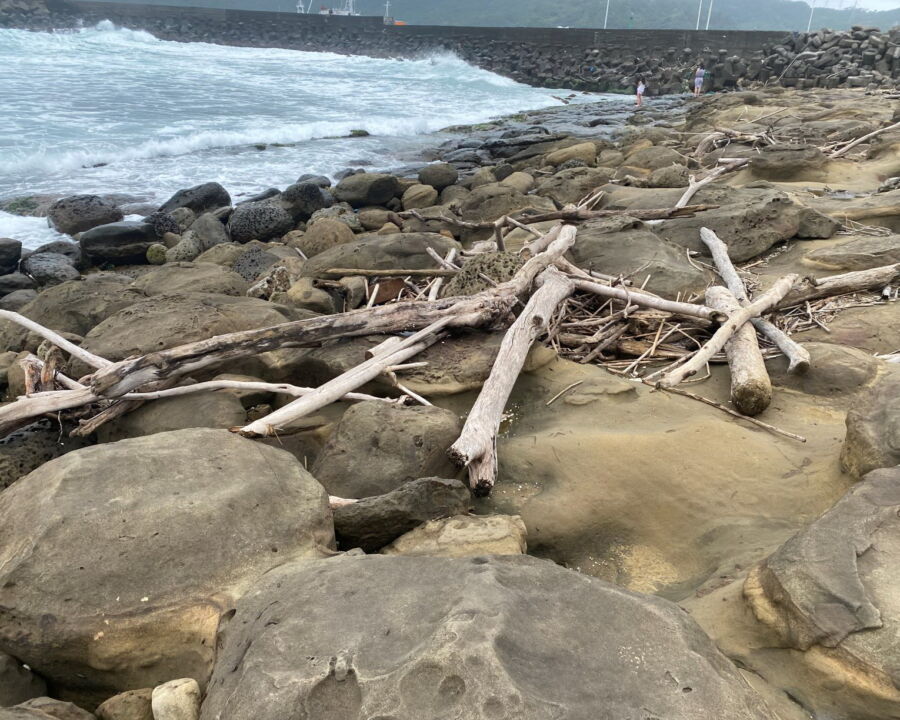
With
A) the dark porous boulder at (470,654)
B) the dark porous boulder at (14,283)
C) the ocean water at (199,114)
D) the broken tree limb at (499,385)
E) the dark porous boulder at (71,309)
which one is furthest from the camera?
the ocean water at (199,114)

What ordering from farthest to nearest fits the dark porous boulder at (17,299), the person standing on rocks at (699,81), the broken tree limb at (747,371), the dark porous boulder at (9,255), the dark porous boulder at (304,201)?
the person standing on rocks at (699,81) < the dark porous boulder at (304,201) < the dark porous boulder at (9,255) < the dark porous boulder at (17,299) < the broken tree limb at (747,371)

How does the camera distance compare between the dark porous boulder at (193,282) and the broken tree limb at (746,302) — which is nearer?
the broken tree limb at (746,302)

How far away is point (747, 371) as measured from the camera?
3373mm

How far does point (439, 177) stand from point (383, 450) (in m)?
9.42

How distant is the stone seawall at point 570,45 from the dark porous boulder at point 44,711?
25.7m

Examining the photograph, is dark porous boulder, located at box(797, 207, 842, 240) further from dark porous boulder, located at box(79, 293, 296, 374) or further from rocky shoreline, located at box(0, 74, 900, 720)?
dark porous boulder, located at box(79, 293, 296, 374)

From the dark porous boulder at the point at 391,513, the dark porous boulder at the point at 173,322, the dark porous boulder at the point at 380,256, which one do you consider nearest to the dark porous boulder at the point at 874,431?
the dark porous boulder at the point at 391,513

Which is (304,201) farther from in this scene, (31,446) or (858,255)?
(858,255)

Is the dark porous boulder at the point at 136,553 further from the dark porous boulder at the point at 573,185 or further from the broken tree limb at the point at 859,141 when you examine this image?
the broken tree limb at the point at 859,141

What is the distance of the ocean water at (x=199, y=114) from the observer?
538 inches

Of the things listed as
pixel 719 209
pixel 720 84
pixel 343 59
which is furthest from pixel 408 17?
pixel 719 209

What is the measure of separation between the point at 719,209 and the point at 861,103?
11904mm

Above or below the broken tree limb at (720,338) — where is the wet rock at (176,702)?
below

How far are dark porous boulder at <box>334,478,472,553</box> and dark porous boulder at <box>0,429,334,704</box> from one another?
0.45ft
